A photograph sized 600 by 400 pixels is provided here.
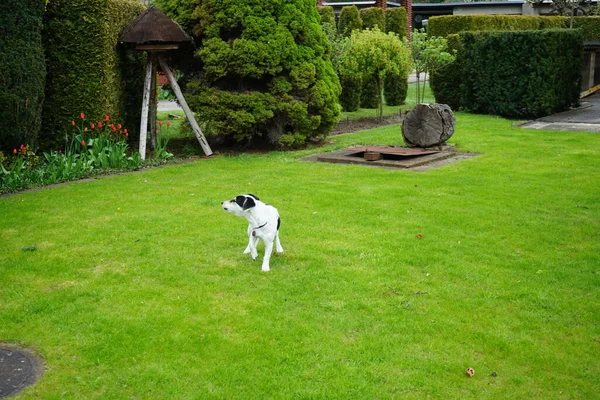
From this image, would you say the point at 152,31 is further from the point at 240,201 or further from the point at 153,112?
the point at 240,201

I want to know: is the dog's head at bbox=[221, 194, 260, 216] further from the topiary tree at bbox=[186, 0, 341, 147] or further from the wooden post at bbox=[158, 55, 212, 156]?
the wooden post at bbox=[158, 55, 212, 156]

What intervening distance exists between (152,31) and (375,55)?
794cm

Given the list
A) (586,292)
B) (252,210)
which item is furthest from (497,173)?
(252,210)

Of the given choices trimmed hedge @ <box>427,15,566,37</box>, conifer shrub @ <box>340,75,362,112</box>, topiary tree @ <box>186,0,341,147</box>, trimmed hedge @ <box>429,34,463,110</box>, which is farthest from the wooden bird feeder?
trimmed hedge @ <box>427,15,566,37</box>

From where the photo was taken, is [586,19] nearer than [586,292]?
No

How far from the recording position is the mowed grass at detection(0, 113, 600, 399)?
5.11 metres

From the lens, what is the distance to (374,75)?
66.9 feet

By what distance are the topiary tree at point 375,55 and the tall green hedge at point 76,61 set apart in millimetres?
8258

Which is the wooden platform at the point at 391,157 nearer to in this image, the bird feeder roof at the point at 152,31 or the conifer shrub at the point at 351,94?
the bird feeder roof at the point at 152,31

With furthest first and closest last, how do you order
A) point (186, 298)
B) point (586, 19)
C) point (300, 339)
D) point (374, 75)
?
point (586, 19)
point (374, 75)
point (186, 298)
point (300, 339)

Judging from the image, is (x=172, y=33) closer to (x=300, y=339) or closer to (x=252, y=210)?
(x=252, y=210)

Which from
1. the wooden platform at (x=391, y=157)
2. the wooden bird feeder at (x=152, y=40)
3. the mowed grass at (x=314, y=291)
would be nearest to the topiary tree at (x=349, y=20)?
the wooden platform at (x=391, y=157)

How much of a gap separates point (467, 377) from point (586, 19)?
34.5m

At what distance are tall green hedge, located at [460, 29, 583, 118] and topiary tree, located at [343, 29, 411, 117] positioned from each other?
279cm
